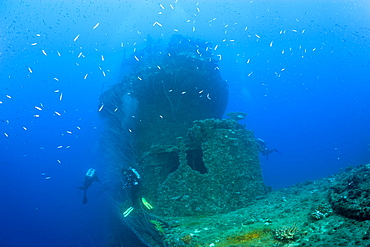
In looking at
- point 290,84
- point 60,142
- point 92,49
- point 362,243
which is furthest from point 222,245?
point 290,84

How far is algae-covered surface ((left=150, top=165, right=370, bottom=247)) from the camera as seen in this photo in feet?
9.66

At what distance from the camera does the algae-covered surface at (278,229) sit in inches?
116

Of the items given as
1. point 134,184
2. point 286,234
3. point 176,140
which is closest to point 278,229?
point 286,234

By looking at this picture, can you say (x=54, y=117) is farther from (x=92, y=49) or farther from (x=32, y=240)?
(x=32, y=240)

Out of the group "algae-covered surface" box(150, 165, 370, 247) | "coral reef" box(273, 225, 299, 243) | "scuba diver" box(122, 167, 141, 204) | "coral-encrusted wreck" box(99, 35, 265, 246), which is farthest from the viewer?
"scuba diver" box(122, 167, 141, 204)

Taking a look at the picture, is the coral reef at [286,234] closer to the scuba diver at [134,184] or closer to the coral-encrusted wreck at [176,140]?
the coral-encrusted wreck at [176,140]

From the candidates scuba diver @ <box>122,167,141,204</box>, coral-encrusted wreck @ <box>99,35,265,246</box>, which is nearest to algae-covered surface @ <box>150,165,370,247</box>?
coral-encrusted wreck @ <box>99,35,265,246</box>

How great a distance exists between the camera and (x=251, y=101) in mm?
117125

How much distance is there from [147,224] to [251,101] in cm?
11849

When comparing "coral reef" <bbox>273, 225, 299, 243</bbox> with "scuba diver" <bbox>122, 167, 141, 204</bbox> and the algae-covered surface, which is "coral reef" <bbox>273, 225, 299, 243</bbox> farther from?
"scuba diver" <bbox>122, 167, 141, 204</bbox>

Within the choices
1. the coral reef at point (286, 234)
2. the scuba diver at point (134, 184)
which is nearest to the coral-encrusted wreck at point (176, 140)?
the scuba diver at point (134, 184)

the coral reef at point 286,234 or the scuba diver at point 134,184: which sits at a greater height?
the scuba diver at point 134,184

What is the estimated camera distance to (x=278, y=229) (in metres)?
3.74

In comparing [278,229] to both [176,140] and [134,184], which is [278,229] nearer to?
[134,184]
